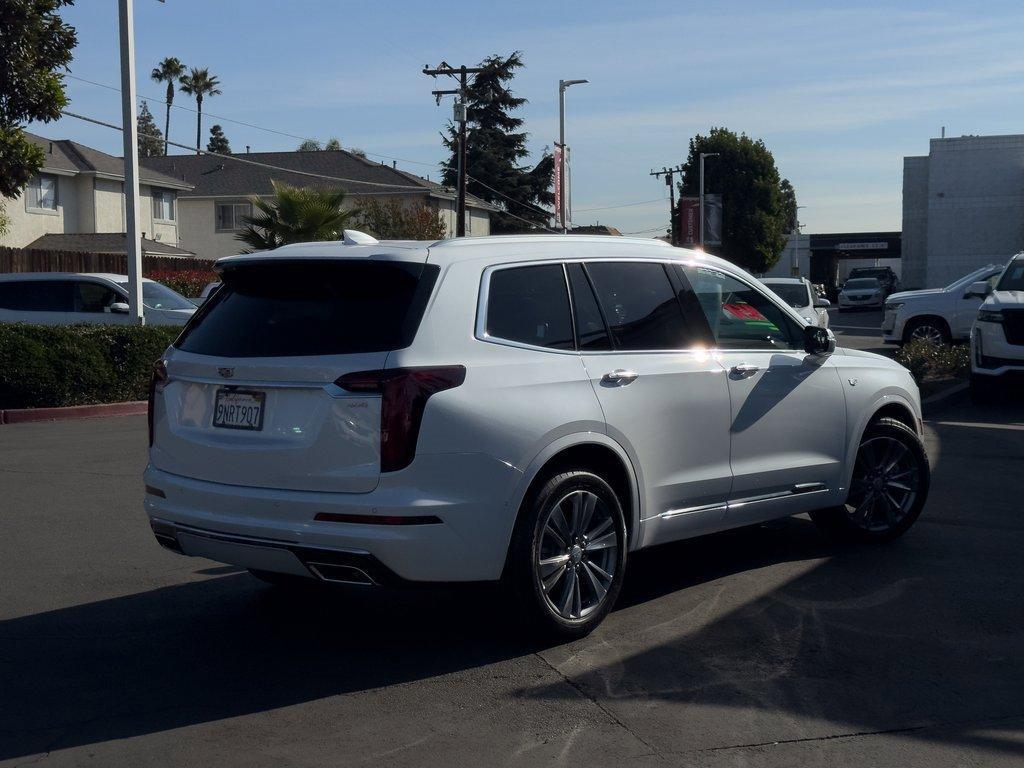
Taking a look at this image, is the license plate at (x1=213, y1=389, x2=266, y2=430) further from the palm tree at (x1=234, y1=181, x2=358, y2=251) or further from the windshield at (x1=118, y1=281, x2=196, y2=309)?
the palm tree at (x1=234, y1=181, x2=358, y2=251)

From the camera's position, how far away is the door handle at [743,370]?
6504 millimetres

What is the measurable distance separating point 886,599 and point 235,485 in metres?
3.44

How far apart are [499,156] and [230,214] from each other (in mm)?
18383

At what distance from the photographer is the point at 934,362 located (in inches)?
728

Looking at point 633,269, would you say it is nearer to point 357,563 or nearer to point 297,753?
point 357,563

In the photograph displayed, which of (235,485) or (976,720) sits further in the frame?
(235,485)

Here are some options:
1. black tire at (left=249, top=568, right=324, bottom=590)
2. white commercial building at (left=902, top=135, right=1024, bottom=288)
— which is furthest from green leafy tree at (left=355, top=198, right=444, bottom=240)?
black tire at (left=249, top=568, right=324, bottom=590)

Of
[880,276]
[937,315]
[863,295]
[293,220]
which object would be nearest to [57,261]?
[293,220]

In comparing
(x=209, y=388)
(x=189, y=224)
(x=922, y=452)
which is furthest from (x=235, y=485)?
(x=189, y=224)

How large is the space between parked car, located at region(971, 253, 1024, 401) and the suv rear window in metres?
11.6

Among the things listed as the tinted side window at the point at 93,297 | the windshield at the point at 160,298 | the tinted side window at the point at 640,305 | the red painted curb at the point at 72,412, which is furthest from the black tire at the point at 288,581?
the windshield at the point at 160,298

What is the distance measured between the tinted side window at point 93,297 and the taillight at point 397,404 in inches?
676

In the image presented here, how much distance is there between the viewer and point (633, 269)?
6.30 metres

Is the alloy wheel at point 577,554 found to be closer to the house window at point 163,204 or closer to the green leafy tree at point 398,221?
the green leafy tree at point 398,221
